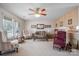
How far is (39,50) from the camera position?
2959 millimetres

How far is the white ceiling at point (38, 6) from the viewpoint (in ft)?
9.42

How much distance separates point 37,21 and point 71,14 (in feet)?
2.53

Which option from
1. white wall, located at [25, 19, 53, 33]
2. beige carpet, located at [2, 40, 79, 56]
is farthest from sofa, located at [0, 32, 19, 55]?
white wall, located at [25, 19, 53, 33]

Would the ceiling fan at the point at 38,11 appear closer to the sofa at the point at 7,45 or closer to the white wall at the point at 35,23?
the white wall at the point at 35,23

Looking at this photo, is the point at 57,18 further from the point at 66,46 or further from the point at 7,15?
the point at 7,15

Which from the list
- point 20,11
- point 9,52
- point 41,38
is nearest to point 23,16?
point 20,11

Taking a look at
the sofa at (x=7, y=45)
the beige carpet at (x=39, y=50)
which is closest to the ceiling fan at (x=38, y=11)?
the beige carpet at (x=39, y=50)

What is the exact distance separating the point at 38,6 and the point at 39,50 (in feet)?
3.20

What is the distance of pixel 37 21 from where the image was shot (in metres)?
3.02

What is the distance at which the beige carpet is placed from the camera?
2.92 metres

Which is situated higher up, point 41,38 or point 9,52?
point 41,38

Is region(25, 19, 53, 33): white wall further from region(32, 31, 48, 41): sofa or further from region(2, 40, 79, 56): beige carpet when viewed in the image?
region(2, 40, 79, 56): beige carpet

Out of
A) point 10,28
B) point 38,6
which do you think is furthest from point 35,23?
point 10,28

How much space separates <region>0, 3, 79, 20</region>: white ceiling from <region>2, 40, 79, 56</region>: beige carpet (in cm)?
57
